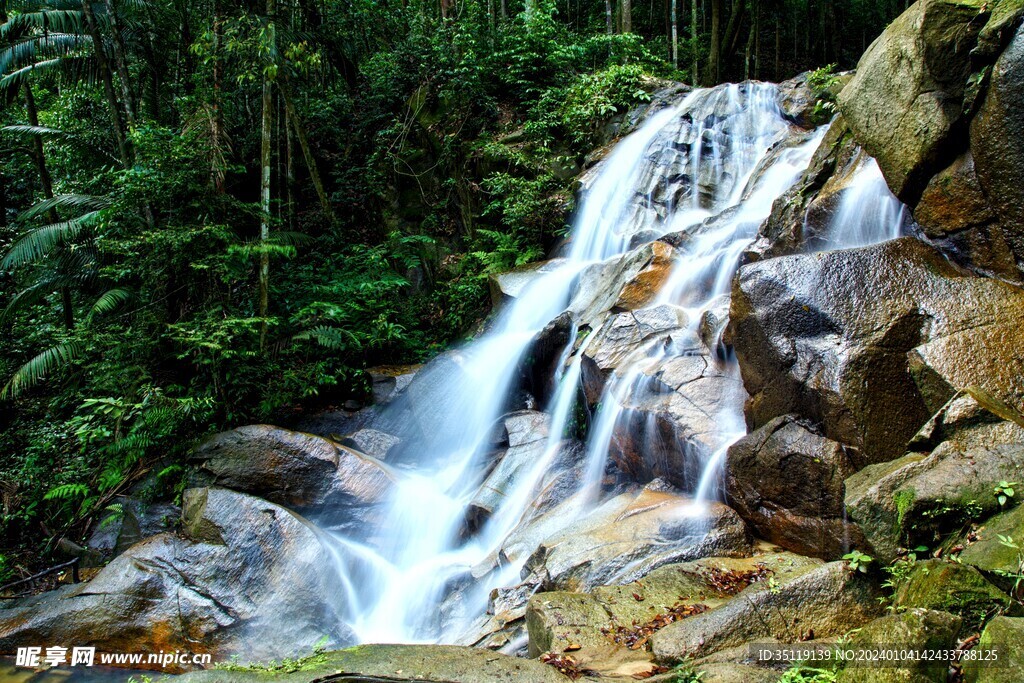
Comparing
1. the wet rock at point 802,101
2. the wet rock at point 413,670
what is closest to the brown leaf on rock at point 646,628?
the wet rock at point 413,670

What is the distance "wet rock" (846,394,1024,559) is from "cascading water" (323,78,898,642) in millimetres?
1836

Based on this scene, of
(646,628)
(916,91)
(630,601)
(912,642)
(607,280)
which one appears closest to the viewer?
(912,642)

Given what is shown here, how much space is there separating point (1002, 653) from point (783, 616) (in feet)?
4.41

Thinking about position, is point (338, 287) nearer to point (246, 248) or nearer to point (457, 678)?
point (246, 248)

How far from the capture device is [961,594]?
3.19 metres

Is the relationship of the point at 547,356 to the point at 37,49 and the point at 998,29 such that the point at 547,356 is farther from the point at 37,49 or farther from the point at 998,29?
the point at 37,49

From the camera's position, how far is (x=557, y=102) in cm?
1373

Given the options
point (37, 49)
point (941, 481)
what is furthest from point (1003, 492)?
point (37, 49)

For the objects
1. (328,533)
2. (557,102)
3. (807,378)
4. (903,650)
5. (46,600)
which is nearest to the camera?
(903,650)

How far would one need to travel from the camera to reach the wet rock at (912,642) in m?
2.81

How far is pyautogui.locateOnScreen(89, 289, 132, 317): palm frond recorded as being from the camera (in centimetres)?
889

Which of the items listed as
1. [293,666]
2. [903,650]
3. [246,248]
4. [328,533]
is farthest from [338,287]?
[903,650]

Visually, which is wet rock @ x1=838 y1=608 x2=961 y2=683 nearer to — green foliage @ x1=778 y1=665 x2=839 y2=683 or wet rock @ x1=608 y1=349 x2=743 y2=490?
green foliage @ x1=778 y1=665 x2=839 y2=683

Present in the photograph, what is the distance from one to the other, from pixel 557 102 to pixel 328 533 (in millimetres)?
10314
